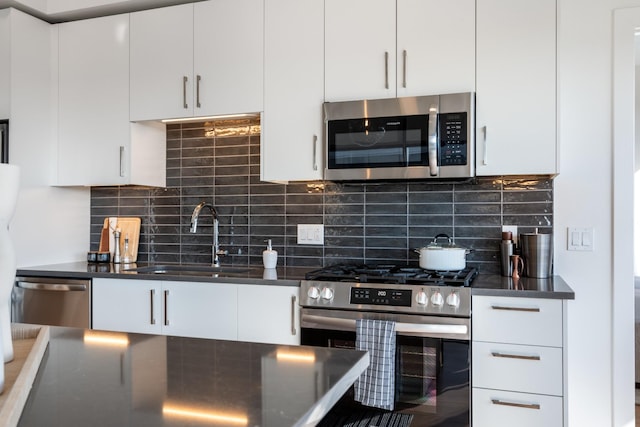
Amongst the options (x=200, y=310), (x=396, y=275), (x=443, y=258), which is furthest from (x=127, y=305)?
(x=443, y=258)

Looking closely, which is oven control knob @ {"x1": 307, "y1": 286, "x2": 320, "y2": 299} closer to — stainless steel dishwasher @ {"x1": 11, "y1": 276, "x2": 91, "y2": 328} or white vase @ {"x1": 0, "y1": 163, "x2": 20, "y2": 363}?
stainless steel dishwasher @ {"x1": 11, "y1": 276, "x2": 91, "y2": 328}

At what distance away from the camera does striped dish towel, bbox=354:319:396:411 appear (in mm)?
2147

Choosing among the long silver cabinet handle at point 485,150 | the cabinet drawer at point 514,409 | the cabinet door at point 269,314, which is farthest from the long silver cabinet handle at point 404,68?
the cabinet drawer at point 514,409

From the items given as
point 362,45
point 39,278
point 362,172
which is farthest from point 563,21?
point 39,278

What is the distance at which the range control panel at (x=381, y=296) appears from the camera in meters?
2.21

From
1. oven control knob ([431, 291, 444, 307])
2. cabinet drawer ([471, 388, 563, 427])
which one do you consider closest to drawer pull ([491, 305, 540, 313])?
oven control knob ([431, 291, 444, 307])

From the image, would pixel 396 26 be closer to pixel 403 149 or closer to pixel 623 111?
pixel 403 149

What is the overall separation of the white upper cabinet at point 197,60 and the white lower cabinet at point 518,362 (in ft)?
5.37

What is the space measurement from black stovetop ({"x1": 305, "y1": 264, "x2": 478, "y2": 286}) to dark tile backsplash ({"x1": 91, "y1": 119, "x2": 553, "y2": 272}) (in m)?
0.25

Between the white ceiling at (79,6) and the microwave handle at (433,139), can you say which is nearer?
the microwave handle at (433,139)

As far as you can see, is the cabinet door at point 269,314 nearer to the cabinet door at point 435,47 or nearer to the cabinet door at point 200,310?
the cabinet door at point 200,310

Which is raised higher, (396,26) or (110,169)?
(396,26)

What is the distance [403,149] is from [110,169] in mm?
1798

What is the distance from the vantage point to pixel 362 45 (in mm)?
2609
